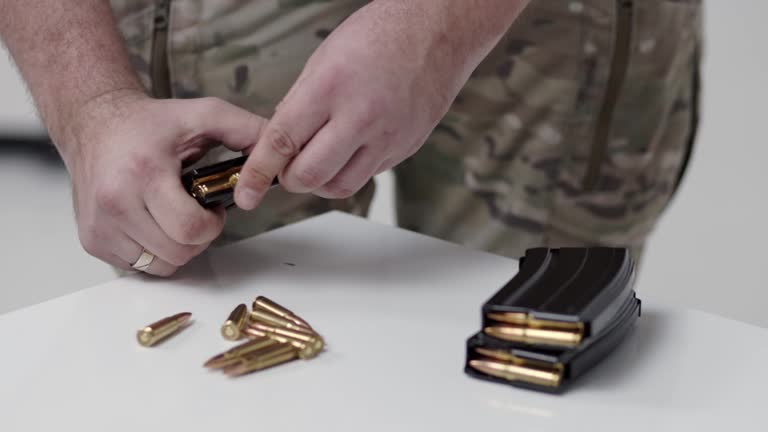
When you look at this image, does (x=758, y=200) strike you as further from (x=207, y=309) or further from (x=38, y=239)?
(x=38, y=239)

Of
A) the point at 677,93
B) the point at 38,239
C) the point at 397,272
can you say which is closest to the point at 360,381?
the point at 397,272

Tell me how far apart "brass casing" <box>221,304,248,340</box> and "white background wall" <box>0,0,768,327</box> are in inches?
63.3

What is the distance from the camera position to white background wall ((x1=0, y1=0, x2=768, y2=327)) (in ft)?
7.92

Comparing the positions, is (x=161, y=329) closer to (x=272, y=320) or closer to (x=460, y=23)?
(x=272, y=320)

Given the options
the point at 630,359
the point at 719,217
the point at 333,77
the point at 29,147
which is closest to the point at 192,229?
the point at 333,77

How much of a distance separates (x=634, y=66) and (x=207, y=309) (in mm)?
859

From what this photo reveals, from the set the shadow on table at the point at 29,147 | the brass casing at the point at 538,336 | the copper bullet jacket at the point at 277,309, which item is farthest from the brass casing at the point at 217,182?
the shadow on table at the point at 29,147

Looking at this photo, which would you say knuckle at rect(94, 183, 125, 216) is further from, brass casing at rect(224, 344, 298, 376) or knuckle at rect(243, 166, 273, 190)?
brass casing at rect(224, 344, 298, 376)

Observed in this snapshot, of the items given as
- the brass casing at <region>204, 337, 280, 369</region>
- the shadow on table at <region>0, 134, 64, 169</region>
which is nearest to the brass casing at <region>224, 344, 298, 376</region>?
the brass casing at <region>204, 337, 280, 369</region>

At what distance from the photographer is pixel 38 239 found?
3086 millimetres

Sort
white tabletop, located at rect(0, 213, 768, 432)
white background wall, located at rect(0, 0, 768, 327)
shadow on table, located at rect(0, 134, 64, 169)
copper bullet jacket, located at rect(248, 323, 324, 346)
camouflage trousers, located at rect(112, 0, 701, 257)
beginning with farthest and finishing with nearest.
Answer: shadow on table, located at rect(0, 134, 64, 169), white background wall, located at rect(0, 0, 768, 327), camouflage trousers, located at rect(112, 0, 701, 257), copper bullet jacket, located at rect(248, 323, 324, 346), white tabletop, located at rect(0, 213, 768, 432)

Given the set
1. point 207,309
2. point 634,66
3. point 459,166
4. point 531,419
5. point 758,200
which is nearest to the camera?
point 531,419

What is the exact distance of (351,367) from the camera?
2.82 feet

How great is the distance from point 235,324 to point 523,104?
2.51ft
